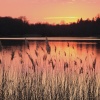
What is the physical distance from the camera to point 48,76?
9688 millimetres

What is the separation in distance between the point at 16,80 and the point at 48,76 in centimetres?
105

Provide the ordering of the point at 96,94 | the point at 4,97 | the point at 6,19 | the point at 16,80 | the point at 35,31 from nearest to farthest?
the point at 4,97, the point at 96,94, the point at 16,80, the point at 6,19, the point at 35,31

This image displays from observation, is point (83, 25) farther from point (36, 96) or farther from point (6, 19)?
point (36, 96)

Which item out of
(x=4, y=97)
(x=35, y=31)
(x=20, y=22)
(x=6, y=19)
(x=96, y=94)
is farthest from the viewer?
(x=35, y=31)

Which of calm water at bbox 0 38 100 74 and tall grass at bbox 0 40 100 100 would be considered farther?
calm water at bbox 0 38 100 74

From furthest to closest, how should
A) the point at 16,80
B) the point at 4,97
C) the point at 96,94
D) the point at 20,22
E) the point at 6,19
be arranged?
the point at 20,22 → the point at 6,19 → the point at 16,80 → the point at 96,94 → the point at 4,97

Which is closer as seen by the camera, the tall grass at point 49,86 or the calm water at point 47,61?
the tall grass at point 49,86

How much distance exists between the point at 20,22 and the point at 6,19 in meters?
7.38

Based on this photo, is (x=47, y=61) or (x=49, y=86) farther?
(x=47, y=61)

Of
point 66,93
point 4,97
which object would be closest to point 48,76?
point 66,93

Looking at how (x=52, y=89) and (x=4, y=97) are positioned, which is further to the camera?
(x=52, y=89)

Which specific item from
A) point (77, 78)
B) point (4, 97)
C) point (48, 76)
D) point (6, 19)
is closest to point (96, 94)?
point (77, 78)

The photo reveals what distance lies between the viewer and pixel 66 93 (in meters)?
8.31

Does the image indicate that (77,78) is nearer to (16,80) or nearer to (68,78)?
(68,78)
